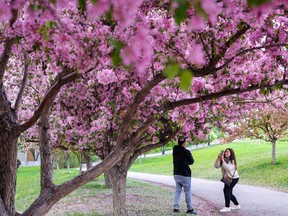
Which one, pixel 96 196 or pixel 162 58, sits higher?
pixel 162 58

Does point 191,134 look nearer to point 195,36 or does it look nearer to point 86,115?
point 86,115

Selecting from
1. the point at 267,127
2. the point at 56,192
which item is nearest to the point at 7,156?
the point at 56,192

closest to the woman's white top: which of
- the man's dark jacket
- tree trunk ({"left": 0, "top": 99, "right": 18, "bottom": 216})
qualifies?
the man's dark jacket

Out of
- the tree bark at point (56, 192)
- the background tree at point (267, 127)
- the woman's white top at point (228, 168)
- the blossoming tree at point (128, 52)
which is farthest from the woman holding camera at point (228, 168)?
the background tree at point (267, 127)

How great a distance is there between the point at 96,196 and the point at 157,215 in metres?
5.71

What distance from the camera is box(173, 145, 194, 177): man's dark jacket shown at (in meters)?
10.5

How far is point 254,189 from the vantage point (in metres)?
16.6

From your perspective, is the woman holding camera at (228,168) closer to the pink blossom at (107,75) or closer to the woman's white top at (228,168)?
the woman's white top at (228,168)

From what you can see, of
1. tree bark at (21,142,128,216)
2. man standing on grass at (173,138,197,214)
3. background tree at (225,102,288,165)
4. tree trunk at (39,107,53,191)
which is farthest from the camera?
background tree at (225,102,288,165)

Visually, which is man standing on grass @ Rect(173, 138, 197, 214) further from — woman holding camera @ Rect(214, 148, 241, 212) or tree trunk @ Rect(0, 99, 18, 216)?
tree trunk @ Rect(0, 99, 18, 216)

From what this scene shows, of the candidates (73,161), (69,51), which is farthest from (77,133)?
(73,161)

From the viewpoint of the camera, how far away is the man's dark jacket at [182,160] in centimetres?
1048

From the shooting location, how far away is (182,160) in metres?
10.5

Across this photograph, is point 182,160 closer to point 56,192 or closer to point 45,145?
point 45,145
